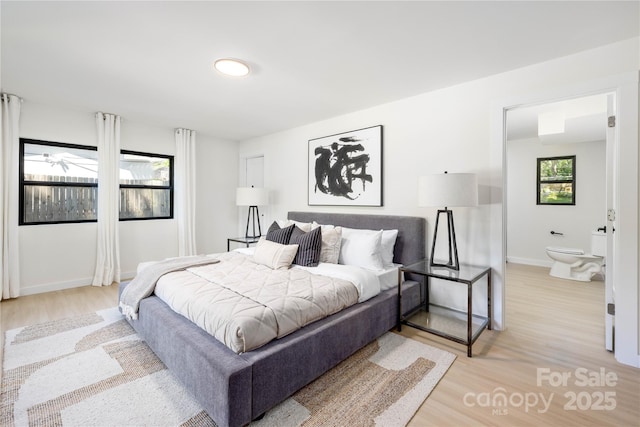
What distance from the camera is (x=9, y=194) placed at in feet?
10.8

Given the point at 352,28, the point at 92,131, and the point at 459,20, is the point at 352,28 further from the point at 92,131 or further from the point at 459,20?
the point at 92,131

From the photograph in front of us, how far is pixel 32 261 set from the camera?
140 inches

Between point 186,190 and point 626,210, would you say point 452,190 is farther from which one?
point 186,190

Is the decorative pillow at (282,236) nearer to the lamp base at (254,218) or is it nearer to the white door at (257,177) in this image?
the white door at (257,177)

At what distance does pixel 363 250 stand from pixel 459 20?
6.59 ft

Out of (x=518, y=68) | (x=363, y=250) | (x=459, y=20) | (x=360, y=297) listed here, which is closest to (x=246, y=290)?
(x=360, y=297)

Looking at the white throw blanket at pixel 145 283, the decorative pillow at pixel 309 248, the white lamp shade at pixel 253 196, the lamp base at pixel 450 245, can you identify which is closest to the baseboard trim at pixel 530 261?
the lamp base at pixel 450 245

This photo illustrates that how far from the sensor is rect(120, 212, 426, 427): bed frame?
143 cm

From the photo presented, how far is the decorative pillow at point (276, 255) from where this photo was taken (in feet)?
9.07

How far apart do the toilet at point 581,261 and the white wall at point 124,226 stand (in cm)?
553

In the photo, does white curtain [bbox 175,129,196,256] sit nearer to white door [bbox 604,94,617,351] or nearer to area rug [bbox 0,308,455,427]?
area rug [bbox 0,308,455,427]

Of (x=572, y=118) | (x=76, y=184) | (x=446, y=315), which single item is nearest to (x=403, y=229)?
(x=446, y=315)

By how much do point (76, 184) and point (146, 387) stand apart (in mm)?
3412

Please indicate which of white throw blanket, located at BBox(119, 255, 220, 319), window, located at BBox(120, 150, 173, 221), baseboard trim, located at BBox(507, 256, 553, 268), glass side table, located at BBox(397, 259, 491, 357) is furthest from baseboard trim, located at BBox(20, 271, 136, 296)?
baseboard trim, located at BBox(507, 256, 553, 268)
